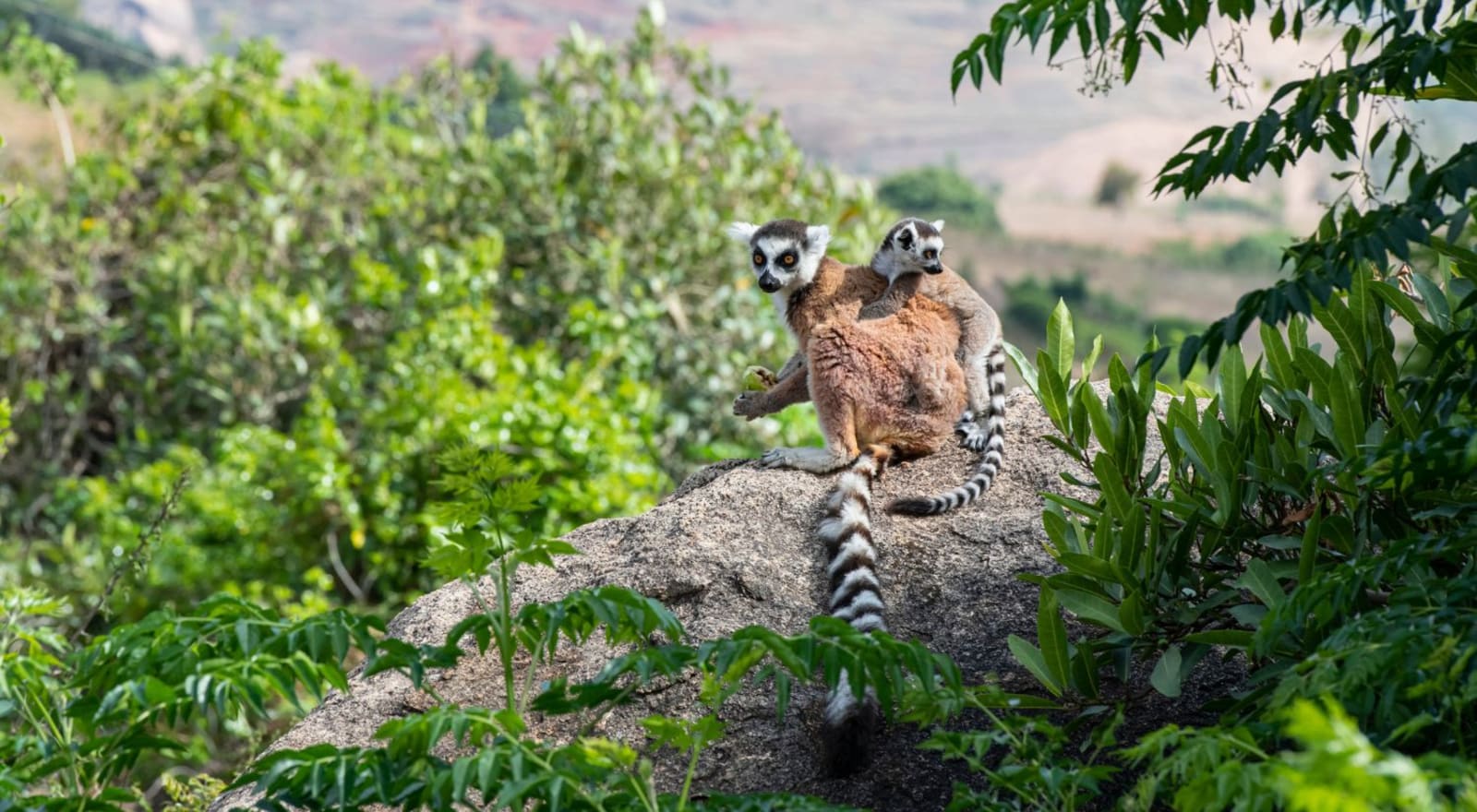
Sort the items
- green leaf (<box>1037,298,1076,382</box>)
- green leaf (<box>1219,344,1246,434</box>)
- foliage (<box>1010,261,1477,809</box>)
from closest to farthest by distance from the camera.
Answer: foliage (<box>1010,261,1477,809</box>) → green leaf (<box>1219,344,1246,434</box>) → green leaf (<box>1037,298,1076,382</box>)

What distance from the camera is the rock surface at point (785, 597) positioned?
9.43 feet

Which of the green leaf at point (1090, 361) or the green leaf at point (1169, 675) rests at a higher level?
the green leaf at point (1090, 361)

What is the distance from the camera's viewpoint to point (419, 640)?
3.33 meters

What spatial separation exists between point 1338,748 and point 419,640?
2.51 metres

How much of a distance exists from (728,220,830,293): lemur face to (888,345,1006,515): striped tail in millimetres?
673

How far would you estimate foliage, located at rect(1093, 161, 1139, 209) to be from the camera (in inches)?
624

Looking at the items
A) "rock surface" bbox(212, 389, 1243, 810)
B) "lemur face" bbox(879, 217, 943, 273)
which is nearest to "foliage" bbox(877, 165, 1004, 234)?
"lemur face" bbox(879, 217, 943, 273)

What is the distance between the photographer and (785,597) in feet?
10.6

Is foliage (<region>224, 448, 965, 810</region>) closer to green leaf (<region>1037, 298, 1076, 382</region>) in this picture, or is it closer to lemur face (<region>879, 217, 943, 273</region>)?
green leaf (<region>1037, 298, 1076, 382</region>)

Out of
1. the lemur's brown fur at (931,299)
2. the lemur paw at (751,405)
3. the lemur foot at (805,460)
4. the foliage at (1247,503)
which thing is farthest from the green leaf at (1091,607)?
the lemur paw at (751,405)

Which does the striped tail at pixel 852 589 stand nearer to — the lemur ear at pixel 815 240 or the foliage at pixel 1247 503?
the foliage at pixel 1247 503

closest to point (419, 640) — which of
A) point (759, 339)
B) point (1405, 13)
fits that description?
point (1405, 13)

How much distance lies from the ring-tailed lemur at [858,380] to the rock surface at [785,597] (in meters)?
0.08

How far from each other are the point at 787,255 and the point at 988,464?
3.39 ft
